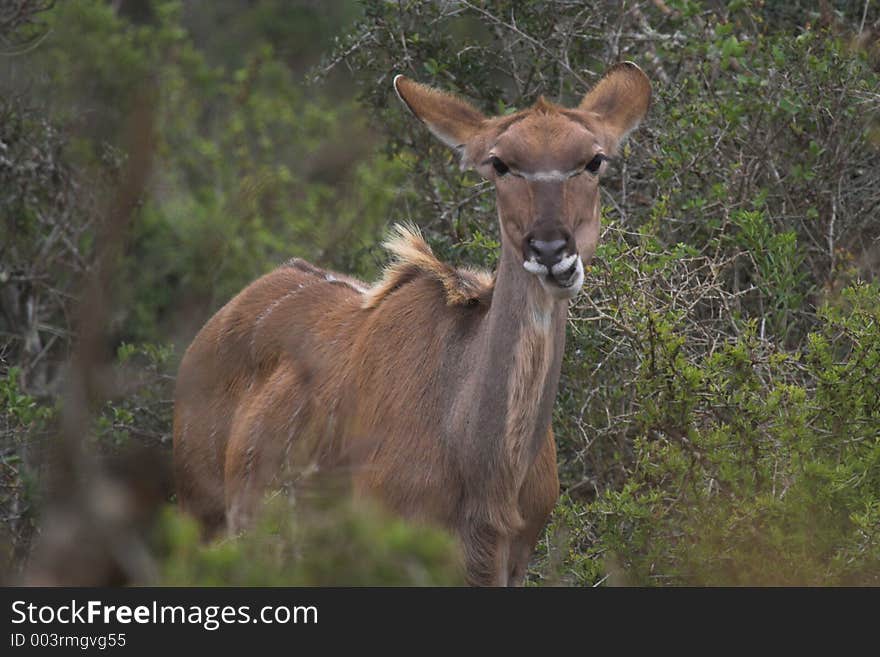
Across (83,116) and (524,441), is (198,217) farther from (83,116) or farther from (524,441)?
(524,441)

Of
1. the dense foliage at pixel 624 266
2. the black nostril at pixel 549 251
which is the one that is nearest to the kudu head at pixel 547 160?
the black nostril at pixel 549 251

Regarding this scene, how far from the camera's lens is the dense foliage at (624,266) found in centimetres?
518

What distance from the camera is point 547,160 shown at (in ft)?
16.3

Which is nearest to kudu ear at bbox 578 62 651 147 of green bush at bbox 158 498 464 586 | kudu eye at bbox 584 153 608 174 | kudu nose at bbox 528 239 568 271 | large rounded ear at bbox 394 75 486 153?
kudu eye at bbox 584 153 608 174

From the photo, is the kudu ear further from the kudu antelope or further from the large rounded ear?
the large rounded ear

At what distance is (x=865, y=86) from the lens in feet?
21.3

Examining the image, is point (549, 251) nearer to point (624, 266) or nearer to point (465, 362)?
point (465, 362)

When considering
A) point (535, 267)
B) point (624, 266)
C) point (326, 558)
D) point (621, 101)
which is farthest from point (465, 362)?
point (326, 558)

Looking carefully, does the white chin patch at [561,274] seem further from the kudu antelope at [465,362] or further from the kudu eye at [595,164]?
the kudu eye at [595,164]

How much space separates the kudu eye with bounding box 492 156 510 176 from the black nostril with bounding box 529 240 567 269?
45 cm

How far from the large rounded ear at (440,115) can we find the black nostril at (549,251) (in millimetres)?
836

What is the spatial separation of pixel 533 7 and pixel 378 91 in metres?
1.03

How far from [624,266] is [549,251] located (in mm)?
1186

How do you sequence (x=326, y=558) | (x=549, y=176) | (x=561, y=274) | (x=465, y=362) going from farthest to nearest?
1. (x=465, y=362)
2. (x=549, y=176)
3. (x=561, y=274)
4. (x=326, y=558)
